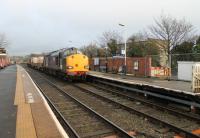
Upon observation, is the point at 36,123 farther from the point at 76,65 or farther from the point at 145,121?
the point at 76,65

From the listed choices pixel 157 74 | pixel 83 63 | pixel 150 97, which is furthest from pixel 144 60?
pixel 150 97

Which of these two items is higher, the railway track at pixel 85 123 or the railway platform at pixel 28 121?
the railway platform at pixel 28 121

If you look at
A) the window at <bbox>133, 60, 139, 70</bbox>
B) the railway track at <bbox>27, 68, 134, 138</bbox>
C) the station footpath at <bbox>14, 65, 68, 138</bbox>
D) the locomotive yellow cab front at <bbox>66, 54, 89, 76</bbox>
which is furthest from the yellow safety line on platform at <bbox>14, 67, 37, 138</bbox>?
the window at <bbox>133, 60, 139, 70</bbox>

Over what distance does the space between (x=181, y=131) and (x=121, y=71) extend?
1127 inches

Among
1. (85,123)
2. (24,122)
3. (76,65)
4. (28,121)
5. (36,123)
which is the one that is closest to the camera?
(36,123)

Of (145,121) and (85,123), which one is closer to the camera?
(145,121)

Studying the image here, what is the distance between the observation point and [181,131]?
888cm

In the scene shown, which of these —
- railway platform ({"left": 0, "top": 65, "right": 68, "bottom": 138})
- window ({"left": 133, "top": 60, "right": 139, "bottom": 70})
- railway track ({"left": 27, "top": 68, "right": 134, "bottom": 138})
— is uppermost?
window ({"left": 133, "top": 60, "right": 139, "bottom": 70})

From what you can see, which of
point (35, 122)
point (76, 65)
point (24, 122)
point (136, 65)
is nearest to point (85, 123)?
point (35, 122)

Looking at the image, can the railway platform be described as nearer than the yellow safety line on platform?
No

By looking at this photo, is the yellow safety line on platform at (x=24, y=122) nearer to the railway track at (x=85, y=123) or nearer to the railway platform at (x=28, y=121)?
the railway platform at (x=28, y=121)

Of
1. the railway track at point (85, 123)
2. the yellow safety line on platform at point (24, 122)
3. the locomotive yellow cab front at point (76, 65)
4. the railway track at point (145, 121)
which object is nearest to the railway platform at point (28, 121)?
the yellow safety line on platform at point (24, 122)

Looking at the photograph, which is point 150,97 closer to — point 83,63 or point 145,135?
point 145,135

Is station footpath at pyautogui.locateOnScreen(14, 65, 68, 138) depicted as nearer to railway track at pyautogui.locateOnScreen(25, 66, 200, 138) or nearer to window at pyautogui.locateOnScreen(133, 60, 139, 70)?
railway track at pyautogui.locateOnScreen(25, 66, 200, 138)
